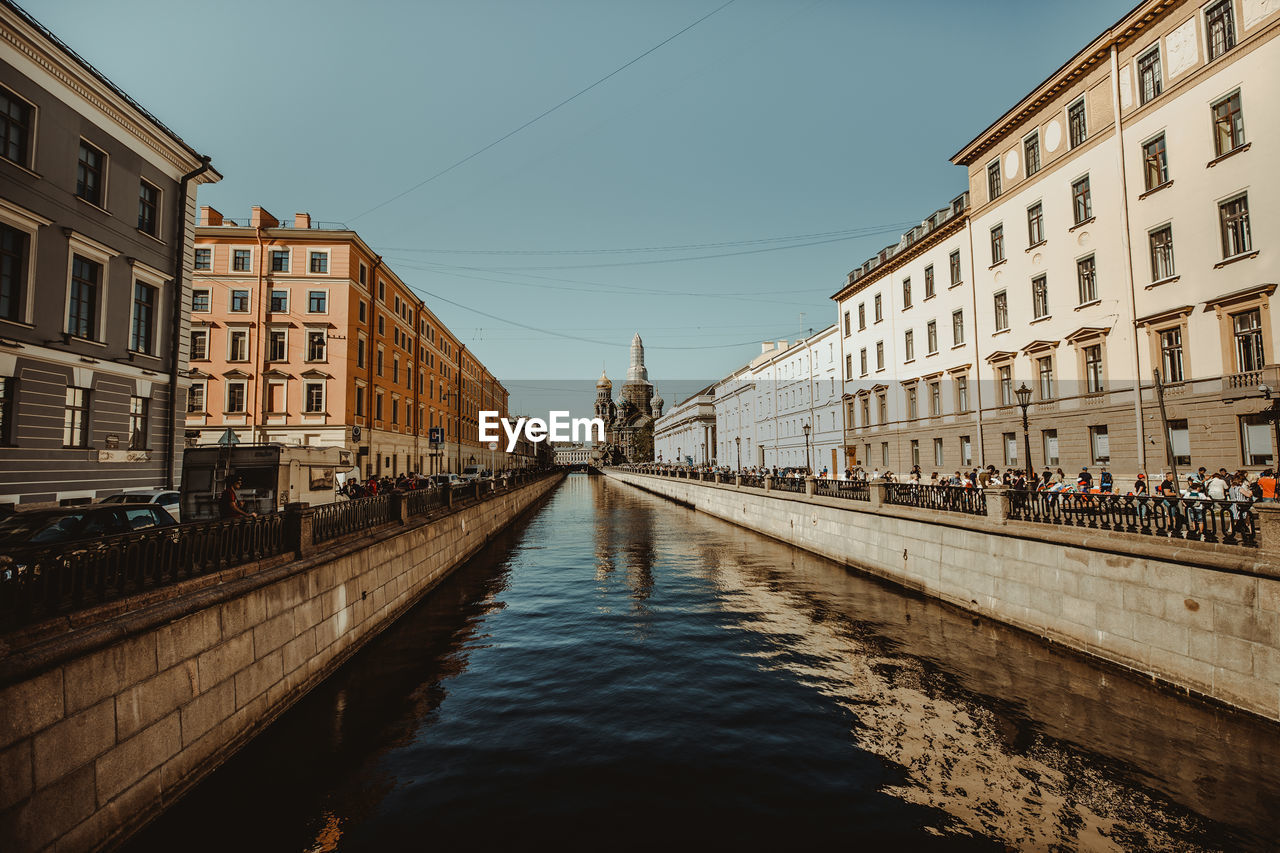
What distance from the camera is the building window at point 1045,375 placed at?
2374 cm

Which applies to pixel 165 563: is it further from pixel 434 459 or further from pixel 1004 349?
pixel 434 459

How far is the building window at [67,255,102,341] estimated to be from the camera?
1673 cm

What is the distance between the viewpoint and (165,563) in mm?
6824

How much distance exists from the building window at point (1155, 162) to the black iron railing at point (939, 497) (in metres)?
12.7

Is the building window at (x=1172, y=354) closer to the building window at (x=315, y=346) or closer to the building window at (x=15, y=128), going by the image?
the building window at (x=15, y=128)

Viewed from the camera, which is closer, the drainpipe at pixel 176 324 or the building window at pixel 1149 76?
the building window at pixel 1149 76

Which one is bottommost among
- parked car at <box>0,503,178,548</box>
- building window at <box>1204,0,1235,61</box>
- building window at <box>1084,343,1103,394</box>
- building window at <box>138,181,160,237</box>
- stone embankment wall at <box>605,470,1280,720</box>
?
stone embankment wall at <box>605,470,1280,720</box>

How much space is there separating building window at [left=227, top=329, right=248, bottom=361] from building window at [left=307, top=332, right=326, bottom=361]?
3.37 meters

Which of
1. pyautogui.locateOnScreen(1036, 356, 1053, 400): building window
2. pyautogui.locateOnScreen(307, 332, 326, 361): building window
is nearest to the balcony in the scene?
pyautogui.locateOnScreen(1036, 356, 1053, 400): building window

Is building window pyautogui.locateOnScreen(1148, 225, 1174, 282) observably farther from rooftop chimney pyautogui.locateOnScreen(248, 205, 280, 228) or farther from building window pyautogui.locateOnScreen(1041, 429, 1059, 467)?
rooftop chimney pyautogui.locateOnScreen(248, 205, 280, 228)

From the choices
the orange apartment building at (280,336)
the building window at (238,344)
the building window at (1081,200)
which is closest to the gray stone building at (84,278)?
the orange apartment building at (280,336)

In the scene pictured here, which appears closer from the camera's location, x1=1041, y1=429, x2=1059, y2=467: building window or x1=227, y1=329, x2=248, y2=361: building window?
x1=1041, y1=429, x2=1059, y2=467: building window

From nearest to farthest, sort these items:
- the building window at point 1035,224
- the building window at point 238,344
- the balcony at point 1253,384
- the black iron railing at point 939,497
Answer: the black iron railing at point 939,497
the balcony at point 1253,384
the building window at point 1035,224
the building window at point 238,344

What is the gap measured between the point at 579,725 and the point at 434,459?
1814 inches
